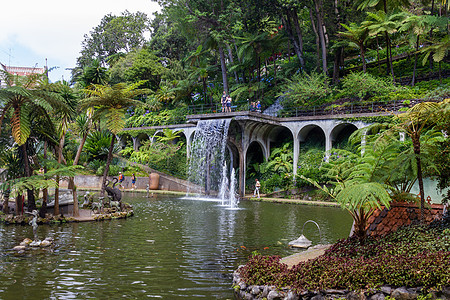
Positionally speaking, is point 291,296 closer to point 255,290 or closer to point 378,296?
point 255,290

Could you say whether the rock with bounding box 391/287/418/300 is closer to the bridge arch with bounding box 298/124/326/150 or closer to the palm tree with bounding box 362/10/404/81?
the palm tree with bounding box 362/10/404/81

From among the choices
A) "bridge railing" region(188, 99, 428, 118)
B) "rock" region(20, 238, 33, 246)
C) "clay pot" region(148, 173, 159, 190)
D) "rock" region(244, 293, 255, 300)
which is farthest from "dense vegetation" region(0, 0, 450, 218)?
"rock" region(244, 293, 255, 300)

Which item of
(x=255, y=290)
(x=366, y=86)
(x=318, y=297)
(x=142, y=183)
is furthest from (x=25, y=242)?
(x=366, y=86)

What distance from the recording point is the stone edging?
21.4 ft

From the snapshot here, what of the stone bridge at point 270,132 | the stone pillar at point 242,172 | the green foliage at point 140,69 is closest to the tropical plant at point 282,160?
the stone bridge at point 270,132

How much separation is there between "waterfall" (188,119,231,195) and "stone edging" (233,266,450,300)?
20916 millimetres

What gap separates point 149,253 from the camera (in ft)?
35.8

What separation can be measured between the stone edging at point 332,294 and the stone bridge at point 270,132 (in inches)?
804

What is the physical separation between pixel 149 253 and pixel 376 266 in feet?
19.5

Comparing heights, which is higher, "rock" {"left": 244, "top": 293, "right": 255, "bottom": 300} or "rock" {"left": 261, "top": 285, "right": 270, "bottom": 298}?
"rock" {"left": 261, "top": 285, "right": 270, "bottom": 298}

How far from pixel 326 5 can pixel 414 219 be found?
2821 cm

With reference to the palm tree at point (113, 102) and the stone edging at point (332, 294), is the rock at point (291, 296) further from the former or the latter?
the palm tree at point (113, 102)

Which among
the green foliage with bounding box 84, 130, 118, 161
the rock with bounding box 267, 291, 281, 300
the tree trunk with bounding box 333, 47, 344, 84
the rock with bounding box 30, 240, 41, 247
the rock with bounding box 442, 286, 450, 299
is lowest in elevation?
the rock with bounding box 267, 291, 281, 300

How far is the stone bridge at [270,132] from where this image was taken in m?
28.0
